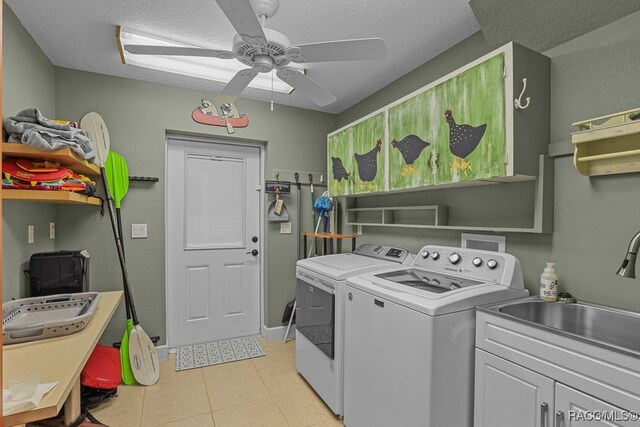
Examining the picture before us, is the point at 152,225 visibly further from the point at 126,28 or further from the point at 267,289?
the point at 126,28

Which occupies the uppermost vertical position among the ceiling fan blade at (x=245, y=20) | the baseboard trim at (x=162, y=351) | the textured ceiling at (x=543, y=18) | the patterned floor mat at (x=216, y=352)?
the textured ceiling at (x=543, y=18)

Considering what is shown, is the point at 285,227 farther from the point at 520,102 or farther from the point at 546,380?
the point at 546,380

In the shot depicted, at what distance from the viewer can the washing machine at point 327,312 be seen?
84.7 inches

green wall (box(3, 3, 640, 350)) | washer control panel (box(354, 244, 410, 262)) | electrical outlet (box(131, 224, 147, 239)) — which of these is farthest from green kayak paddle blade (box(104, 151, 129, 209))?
washer control panel (box(354, 244, 410, 262))

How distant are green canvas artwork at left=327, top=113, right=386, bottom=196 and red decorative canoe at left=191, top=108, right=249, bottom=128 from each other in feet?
2.99

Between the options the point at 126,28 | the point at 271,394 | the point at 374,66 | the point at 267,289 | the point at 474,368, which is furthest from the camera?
the point at 267,289

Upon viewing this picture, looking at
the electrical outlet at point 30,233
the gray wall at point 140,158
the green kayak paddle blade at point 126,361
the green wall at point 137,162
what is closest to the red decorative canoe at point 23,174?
the green wall at point 137,162

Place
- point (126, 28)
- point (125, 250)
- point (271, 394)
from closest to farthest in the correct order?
point (126, 28) → point (271, 394) → point (125, 250)

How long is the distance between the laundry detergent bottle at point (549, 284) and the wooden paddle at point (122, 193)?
2.90m

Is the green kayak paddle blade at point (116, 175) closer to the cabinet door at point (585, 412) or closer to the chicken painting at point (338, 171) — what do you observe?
the chicken painting at point (338, 171)

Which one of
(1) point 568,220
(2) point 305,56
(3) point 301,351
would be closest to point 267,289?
(3) point 301,351

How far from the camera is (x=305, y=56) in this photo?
5.33 ft

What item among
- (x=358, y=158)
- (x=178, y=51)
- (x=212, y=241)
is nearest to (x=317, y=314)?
(x=358, y=158)

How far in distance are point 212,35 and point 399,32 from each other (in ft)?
4.16
